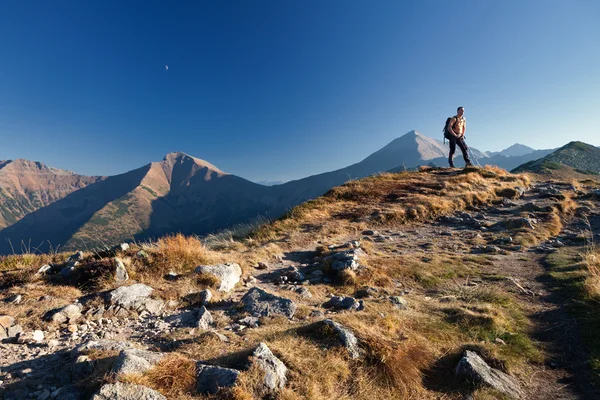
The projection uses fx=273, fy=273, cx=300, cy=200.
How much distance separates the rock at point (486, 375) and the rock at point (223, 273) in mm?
5751

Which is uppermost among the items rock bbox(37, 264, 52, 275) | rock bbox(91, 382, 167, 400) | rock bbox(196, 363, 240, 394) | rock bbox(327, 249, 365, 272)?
rock bbox(37, 264, 52, 275)

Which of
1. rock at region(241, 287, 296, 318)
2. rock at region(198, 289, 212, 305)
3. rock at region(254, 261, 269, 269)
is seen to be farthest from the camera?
rock at region(254, 261, 269, 269)

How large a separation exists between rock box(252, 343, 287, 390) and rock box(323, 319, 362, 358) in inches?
44.4

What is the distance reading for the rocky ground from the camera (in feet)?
12.0

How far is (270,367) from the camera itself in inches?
146

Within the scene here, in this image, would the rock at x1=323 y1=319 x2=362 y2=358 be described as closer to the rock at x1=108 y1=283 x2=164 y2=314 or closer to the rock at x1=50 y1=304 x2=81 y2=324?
the rock at x1=108 y1=283 x2=164 y2=314

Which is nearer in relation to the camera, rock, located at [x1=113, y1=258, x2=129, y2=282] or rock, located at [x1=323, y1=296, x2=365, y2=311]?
rock, located at [x1=323, y1=296, x2=365, y2=311]

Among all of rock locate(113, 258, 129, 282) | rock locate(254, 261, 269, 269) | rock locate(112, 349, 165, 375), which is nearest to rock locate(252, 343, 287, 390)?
rock locate(112, 349, 165, 375)

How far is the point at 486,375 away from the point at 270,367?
3252 mm

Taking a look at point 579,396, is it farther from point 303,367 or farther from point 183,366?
point 183,366

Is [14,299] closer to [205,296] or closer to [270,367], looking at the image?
[205,296]

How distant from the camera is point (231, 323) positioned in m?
5.67

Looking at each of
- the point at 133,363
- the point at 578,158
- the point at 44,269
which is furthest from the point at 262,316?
the point at 578,158

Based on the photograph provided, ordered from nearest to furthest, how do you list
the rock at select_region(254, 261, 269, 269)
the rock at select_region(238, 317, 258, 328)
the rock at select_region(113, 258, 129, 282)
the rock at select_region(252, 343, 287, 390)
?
the rock at select_region(252, 343, 287, 390), the rock at select_region(238, 317, 258, 328), the rock at select_region(113, 258, 129, 282), the rock at select_region(254, 261, 269, 269)
